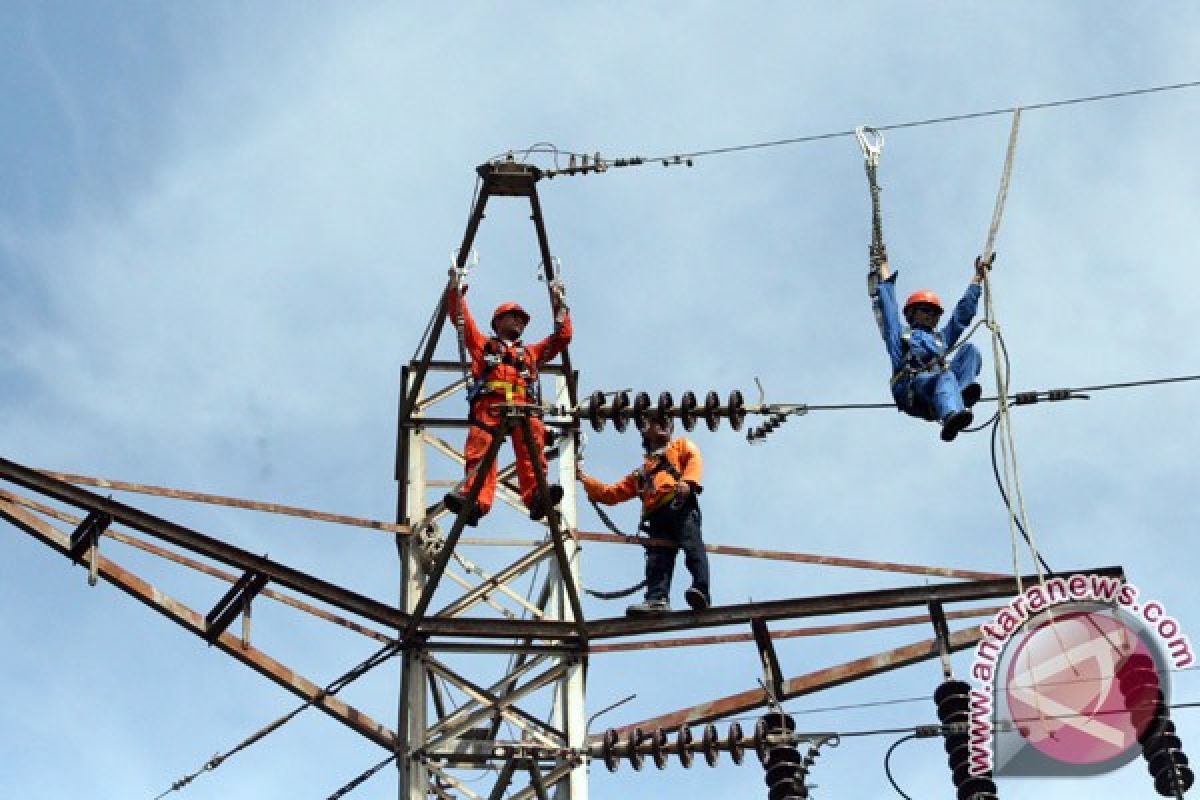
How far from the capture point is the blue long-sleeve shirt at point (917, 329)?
19.2 meters

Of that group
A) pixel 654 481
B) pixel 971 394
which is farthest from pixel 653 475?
pixel 971 394

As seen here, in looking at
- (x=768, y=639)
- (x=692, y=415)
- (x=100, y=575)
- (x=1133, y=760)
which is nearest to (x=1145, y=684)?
(x=1133, y=760)

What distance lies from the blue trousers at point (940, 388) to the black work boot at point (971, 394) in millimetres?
37

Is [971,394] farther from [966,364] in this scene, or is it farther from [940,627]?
[940,627]

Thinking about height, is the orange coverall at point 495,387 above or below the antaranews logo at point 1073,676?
above

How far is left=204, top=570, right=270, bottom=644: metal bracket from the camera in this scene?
58.9 ft

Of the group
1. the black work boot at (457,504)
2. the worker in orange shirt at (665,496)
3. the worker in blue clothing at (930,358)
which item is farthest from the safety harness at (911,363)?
the black work boot at (457,504)

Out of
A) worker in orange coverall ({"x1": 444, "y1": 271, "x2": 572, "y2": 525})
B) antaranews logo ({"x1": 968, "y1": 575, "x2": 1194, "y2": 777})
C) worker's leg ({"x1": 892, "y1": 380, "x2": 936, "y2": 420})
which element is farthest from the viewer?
worker's leg ({"x1": 892, "y1": 380, "x2": 936, "y2": 420})

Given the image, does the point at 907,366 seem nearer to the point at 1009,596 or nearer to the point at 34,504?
the point at 1009,596

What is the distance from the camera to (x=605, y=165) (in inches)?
747

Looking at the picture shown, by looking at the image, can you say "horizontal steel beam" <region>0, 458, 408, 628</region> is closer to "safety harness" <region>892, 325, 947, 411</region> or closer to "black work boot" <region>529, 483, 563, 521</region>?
"black work boot" <region>529, 483, 563, 521</region>

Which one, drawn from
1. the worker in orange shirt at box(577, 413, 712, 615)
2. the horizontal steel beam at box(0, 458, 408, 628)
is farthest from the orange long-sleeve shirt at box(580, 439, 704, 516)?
the horizontal steel beam at box(0, 458, 408, 628)

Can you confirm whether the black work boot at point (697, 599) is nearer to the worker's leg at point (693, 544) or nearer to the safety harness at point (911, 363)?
the worker's leg at point (693, 544)

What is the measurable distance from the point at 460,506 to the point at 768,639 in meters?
2.26
